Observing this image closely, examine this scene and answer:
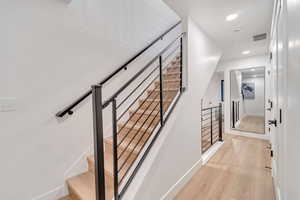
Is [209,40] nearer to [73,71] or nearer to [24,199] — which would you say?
[73,71]

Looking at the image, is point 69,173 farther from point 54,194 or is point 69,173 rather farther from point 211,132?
point 211,132

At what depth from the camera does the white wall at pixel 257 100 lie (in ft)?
13.4

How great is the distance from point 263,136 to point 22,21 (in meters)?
5.46

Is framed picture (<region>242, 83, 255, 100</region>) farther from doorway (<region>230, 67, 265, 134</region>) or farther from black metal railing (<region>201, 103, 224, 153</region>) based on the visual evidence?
black metal railing (<region>201, 103, 224, 153</region>)

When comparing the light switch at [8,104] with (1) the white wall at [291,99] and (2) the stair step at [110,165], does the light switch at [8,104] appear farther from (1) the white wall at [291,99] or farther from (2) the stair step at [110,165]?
(1) the white wall at [291,99]

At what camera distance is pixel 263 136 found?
3.94 m

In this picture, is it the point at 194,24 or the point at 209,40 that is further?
the point at 209,40

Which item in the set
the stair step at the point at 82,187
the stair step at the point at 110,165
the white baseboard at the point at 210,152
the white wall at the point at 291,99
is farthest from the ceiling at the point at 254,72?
the stair step at the point at 82,187

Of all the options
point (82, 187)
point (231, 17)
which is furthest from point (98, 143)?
point (231, 17)

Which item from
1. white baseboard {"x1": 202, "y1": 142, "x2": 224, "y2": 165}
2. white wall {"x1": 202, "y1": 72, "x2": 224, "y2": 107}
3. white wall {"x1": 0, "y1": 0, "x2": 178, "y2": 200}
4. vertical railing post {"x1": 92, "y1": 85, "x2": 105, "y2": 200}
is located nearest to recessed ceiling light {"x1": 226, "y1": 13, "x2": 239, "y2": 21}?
white wall {"x1": 0, "y1": 0, "x2": 178, "y2": 200}

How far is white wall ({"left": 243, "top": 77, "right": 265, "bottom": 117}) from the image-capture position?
4.10m

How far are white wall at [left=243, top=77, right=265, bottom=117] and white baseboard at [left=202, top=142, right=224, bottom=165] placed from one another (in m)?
1.67

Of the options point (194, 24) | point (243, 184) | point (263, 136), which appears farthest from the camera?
point (263, 136)

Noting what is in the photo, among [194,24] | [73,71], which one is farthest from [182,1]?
[73,71]
